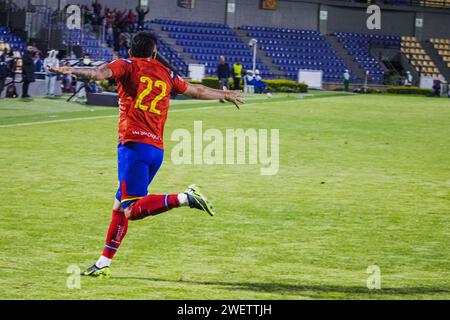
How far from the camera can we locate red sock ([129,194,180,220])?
802 centimetres

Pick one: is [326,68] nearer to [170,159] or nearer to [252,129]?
[252,129]

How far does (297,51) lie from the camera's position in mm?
67688

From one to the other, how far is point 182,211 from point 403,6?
6605 centimetres

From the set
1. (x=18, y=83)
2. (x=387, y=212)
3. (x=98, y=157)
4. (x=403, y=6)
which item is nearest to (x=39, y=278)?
(x=387, y=212)

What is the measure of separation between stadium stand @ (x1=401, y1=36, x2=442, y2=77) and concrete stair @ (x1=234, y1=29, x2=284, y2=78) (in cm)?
1407

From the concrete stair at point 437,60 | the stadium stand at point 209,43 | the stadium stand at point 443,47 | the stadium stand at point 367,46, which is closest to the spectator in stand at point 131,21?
the stadium stand at point 209,43

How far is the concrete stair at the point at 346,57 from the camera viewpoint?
69375 millimetres

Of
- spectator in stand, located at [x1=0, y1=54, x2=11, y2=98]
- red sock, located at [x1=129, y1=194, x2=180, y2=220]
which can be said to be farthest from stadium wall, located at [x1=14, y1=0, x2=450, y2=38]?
red sock, located at [x1=129, y1=194, x2=180, y2=220]

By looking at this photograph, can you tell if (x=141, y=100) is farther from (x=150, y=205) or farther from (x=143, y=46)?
(x=150, y=205)

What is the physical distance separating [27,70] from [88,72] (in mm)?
26124

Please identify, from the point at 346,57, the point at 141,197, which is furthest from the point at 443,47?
the point at 141,197

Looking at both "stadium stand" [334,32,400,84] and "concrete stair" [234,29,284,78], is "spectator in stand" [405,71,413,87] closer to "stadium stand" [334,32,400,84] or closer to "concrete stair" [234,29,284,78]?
"stadium stand" [334,32,400,84]

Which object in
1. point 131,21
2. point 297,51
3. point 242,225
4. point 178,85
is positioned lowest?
point 242,225

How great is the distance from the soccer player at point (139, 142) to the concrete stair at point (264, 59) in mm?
54876
